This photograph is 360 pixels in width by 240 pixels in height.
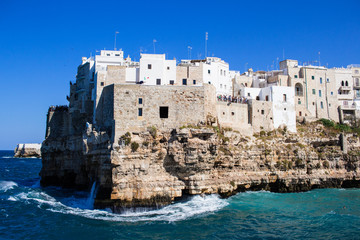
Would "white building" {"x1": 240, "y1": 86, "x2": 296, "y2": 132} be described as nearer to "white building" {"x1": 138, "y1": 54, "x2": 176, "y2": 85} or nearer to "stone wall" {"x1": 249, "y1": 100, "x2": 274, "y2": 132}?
"stone wall" {"x1": 249, "y1": 100, "x2": 274, "y2": 132}

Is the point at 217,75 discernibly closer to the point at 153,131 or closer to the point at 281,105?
the point at 281,105

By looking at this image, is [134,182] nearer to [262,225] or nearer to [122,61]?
[262,225]

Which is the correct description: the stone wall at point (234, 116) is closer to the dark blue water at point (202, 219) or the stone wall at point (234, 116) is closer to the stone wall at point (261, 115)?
the stone wall at point (261, 115)

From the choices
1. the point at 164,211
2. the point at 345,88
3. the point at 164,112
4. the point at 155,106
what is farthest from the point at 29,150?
the point at 345,88

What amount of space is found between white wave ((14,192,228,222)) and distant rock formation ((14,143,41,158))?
90092 mm

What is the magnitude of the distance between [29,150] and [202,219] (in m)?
107

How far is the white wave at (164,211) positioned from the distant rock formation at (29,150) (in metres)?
90.1

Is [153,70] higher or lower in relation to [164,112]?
higher

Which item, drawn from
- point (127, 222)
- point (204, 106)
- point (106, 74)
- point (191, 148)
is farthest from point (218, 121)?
point (127, 222)

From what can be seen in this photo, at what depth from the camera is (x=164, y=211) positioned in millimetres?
30750

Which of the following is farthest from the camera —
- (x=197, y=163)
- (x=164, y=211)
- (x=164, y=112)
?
(x=164, y=112)

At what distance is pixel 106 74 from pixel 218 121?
14.4 meters

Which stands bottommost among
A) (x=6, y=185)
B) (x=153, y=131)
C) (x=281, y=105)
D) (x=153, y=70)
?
(x=6, y=185)

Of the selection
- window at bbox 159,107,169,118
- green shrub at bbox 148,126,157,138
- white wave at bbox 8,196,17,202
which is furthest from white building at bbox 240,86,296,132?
white wave at bbox 8,196,17,202
